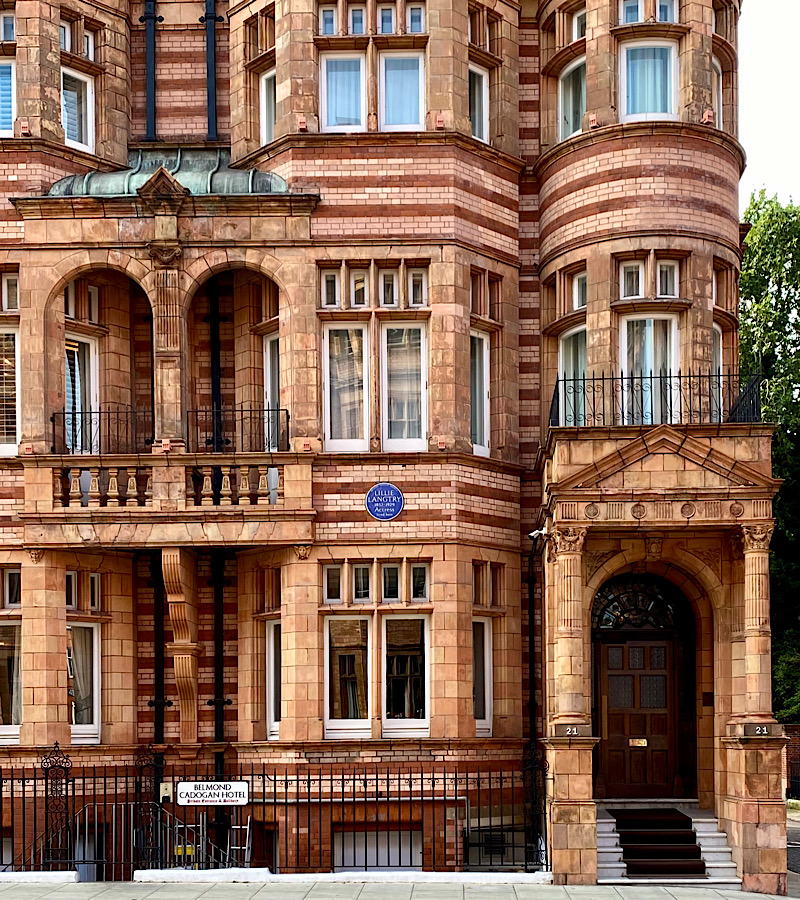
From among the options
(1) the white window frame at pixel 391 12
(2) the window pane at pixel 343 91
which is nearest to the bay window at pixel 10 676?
(2) the window pane at pixel 343 91

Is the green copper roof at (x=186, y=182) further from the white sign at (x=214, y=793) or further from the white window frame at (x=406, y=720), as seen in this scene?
the white sign at (x=214, y=793)

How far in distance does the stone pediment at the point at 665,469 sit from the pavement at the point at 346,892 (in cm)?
517

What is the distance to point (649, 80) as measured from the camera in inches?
895

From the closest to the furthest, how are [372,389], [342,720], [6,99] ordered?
[342,720]
[372,389]
[6,99]

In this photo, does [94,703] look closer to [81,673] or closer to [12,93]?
[81,673]

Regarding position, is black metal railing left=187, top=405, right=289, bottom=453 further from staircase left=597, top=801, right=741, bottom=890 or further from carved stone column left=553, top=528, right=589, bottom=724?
staircase left=597, top=801, right=741, bottom=890

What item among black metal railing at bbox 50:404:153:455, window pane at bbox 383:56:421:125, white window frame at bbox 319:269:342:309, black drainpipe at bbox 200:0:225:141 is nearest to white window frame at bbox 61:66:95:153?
black drainpipe at bbox 200:0:225:141

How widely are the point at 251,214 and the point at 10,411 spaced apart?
471 cm

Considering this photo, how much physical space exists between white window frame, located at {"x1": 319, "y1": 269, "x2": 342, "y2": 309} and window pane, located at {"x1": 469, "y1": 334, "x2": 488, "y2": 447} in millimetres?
2195

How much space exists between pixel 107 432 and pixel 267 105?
5.82m

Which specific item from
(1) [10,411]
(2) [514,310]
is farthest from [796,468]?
(1) [10,411]

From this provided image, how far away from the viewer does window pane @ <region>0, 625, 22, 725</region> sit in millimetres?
22516

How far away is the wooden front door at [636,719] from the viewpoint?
2239 centimetres

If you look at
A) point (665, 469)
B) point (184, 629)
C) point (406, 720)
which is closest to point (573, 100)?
point (665, 469)
